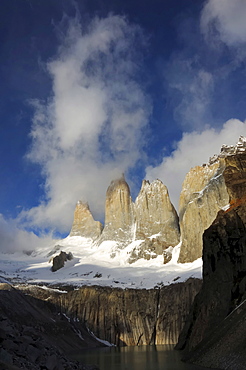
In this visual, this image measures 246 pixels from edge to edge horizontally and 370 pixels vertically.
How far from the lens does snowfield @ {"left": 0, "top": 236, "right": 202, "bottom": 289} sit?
10250 cm

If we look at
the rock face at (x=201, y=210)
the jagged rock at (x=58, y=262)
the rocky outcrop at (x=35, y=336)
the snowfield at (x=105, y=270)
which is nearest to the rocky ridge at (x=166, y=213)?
the rock face at (x=201, y=210)

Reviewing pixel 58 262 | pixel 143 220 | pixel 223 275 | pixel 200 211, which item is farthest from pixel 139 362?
pixel 143 220

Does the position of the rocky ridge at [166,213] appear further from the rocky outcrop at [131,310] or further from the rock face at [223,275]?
the rock face at [223,275]

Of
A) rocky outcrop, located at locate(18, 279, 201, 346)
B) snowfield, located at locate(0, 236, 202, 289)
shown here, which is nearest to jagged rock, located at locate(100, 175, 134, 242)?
snowfield, located at locate(0, 236, 202, 289)

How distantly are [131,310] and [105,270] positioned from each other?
3313 centimetres

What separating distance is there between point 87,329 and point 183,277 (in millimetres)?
31590

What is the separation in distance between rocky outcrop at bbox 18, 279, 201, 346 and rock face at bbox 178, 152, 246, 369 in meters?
36.1

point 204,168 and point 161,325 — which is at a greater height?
point 204,168

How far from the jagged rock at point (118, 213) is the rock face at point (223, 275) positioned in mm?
108210

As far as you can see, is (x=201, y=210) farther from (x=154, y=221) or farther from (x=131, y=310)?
(x=131, y=310)

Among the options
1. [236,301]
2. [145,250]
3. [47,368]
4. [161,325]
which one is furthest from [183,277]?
[47,368]

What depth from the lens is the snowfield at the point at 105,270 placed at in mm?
102500

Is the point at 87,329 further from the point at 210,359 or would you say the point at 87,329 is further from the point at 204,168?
the point at 204,168

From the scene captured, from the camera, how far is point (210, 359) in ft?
95.0
